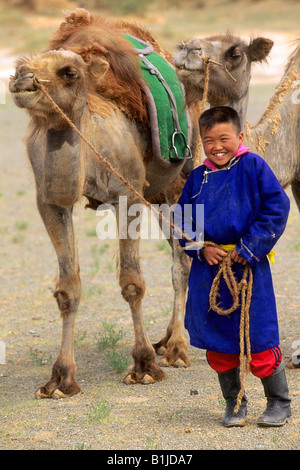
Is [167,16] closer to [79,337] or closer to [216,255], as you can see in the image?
[79,337]

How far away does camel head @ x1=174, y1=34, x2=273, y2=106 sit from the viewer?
16.0ft

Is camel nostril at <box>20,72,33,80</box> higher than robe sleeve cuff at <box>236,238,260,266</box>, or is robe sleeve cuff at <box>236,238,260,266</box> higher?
camel nostril at <box>20,72,33,80</box>

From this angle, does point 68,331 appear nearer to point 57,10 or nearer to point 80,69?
point 80,69

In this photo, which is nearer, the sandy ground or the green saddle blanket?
the sandy ground

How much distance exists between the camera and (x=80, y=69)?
453cm

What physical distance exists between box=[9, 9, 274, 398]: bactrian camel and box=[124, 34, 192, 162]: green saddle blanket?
9 cm

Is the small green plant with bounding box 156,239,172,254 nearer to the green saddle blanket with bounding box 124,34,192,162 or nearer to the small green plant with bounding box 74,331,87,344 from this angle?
the small green plant with bounding box 74,331,87,344

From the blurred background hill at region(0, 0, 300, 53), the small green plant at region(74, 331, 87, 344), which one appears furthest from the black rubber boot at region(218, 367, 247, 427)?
the blurred background hill at region(0, 0, 300, 53)

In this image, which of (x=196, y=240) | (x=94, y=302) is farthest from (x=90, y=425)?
(x=94, y=302)

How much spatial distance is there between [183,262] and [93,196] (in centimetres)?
137

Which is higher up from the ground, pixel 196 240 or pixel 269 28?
pixel 269 28

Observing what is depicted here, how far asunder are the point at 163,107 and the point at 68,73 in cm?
132

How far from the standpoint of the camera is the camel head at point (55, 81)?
4.28 m

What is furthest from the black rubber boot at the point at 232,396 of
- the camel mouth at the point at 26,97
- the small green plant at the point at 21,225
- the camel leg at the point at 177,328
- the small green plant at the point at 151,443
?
the small green plant at the point at 21,225
